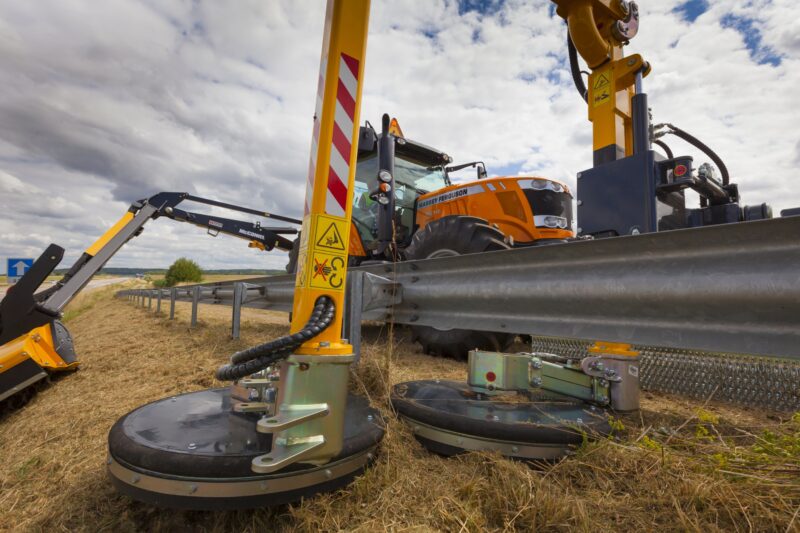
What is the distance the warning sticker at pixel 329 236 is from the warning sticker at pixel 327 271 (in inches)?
1.3

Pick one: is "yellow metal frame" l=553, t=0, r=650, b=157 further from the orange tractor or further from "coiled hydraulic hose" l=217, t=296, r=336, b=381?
"coiled hydraulic hose" l=217, t=296, r=336, b=381

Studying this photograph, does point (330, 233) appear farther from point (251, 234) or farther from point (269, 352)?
point (251, 234)

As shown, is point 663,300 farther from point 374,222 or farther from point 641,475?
point 374,222

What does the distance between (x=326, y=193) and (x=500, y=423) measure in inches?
44.1

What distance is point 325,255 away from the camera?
144cm

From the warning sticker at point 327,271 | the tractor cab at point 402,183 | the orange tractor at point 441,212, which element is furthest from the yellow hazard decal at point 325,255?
the tractor cab at point 402,183

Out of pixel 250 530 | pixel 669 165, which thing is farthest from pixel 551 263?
pixel 669 165

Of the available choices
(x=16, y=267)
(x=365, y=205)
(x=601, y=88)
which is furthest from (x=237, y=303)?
(x=16, y=267)

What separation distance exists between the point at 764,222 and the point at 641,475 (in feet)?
2.95

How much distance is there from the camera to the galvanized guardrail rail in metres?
1.13

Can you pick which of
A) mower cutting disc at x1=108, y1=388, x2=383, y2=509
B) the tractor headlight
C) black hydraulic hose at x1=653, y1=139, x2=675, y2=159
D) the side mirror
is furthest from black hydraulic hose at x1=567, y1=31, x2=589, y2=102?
mower cutting disc at x1=108, y1=388, x2=383, y2=509

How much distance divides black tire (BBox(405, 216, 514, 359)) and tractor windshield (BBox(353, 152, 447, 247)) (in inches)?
69.1

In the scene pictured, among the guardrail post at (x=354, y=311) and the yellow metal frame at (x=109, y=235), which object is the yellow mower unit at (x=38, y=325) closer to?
the yellow metal frame at (x=109, y=235)

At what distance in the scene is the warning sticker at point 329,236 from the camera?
1.43 m
